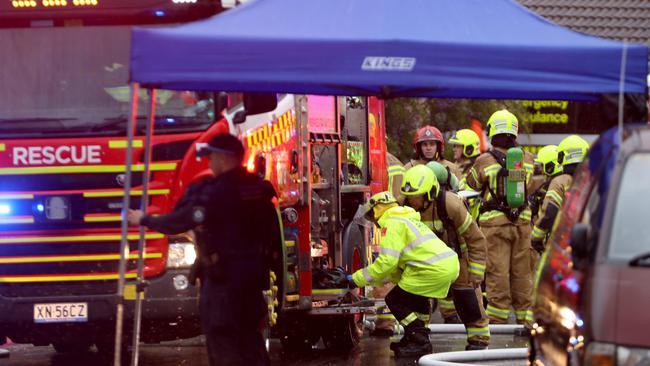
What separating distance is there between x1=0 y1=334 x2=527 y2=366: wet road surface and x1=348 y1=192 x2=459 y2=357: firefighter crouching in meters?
0.35

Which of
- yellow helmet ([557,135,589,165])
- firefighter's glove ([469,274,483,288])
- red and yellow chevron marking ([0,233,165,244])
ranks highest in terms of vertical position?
yellow helmet ([557,135,589,165])

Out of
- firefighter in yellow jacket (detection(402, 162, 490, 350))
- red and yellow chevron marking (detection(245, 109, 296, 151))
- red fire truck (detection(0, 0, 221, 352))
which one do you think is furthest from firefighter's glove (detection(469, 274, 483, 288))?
red fire truck (detection(0, 0, 221, 352))

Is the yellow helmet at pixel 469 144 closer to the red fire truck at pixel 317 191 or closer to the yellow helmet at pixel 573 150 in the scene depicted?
the red fire truck at pixel 317 191

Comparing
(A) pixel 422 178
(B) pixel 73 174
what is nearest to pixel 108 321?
(B) pixel 73 174

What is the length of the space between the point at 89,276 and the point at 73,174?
0.74 m

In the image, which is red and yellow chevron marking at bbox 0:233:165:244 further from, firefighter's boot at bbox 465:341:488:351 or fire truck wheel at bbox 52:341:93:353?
firefighter's boot at bbox 465:341:488:351

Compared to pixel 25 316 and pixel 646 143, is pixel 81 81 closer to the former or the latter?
pixel 25 316

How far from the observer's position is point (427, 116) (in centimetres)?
2533

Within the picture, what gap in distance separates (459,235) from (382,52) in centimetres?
482

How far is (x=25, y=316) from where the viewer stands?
1038cm

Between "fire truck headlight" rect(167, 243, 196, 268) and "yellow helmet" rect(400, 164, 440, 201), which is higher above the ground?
"yellow helmet" rect(400, 164, 440, 201)

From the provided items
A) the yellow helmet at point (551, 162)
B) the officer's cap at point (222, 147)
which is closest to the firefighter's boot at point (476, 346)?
the yellow helmet at point (551, 162)

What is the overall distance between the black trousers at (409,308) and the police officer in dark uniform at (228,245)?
350 cm

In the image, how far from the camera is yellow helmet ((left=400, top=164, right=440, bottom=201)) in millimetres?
12367
